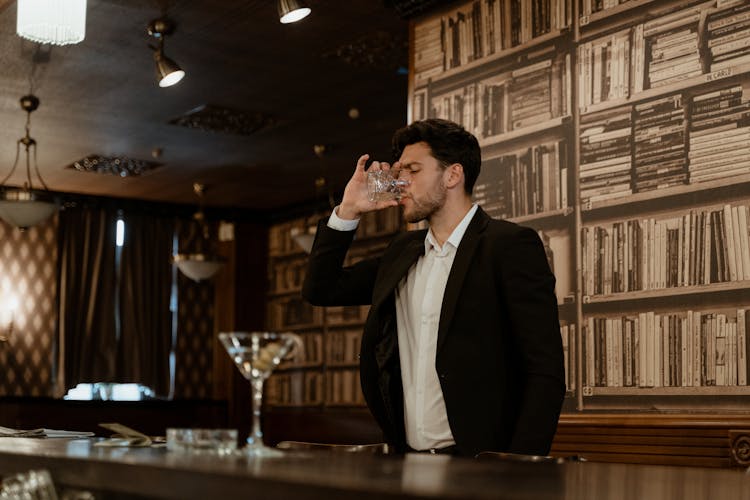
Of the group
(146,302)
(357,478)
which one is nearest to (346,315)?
(146,302)

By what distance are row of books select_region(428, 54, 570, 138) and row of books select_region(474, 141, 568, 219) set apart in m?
0.14

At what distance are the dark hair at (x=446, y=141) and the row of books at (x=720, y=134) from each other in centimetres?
112

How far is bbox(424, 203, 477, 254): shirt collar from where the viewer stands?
8.79 ft

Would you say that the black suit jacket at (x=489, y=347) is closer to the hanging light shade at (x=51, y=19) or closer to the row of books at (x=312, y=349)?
the hanging light shade at (x=51, y=19)

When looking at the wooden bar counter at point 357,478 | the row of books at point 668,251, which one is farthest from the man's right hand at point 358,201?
the row of books at point 668,251

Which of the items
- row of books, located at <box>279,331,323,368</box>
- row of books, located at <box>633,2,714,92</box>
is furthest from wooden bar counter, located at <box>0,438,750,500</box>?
row of books, located at <box>279,331,323,368</box>

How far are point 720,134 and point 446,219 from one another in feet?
4.24

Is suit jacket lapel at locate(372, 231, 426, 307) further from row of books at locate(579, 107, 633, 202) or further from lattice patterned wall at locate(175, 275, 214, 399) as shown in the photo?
lattice patterned wall at locate(175, 275, 214, 399)

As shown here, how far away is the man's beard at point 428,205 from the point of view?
2734 millimetres

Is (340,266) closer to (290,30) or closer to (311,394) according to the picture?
(290,30)

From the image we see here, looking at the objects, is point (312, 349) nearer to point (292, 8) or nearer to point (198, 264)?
point (198, 264)

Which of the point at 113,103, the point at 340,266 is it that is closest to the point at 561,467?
the point at 340,266

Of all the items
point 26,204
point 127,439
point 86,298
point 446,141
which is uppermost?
point 26,204

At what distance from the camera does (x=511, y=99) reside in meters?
4.38
